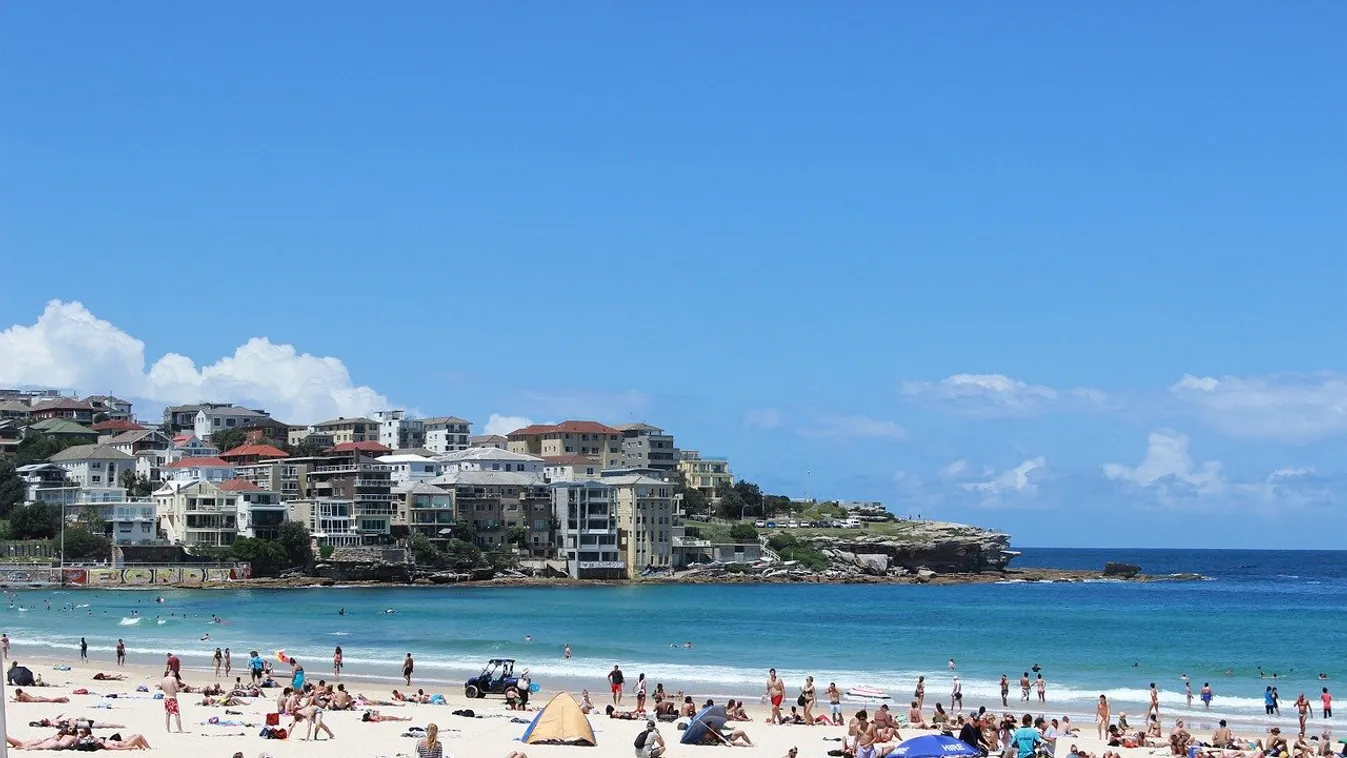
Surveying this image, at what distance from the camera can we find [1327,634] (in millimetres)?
71625

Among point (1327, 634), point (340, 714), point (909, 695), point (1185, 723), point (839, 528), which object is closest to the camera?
point (340, 714)

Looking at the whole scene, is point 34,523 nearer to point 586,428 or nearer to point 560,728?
point 586,428

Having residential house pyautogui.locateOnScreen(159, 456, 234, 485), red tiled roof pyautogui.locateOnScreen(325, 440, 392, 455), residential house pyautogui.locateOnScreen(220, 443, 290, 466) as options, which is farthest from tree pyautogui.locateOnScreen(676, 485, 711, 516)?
residential house pyautogui.locateOnScreen(159, 456, 234, 485)

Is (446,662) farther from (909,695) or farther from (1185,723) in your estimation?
(1185,723)

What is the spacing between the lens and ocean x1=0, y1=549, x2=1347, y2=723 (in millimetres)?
47000

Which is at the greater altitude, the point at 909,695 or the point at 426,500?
the point at 426,500

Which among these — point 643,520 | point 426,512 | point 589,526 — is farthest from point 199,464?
point 643,520

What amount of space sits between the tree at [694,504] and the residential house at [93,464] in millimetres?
55009

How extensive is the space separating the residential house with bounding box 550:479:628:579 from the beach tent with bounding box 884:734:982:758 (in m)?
98.4

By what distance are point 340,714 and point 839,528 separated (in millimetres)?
121309

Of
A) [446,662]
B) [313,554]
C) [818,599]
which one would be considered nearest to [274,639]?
[446,662]

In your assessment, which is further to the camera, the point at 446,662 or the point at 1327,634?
the point at 1327,634

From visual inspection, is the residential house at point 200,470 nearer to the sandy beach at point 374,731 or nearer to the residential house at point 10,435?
the residential house at point 10,435

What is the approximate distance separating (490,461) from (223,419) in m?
47.4
